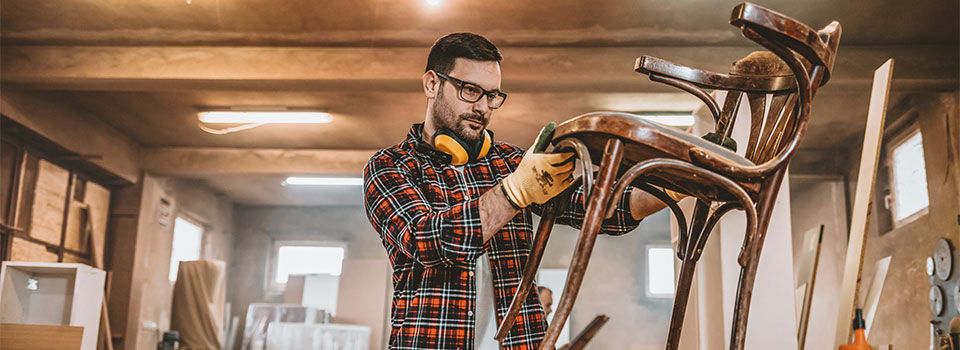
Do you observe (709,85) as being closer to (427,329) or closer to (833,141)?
(427,329)

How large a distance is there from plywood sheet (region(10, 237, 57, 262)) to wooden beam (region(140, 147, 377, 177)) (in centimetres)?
197

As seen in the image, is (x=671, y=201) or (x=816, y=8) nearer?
(x=671, y=201)

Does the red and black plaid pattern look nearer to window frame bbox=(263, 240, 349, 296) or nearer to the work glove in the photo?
the work glove

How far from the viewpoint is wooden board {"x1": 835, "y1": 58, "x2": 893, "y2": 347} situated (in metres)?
3.44

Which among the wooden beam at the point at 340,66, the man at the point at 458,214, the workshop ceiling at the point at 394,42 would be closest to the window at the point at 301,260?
the workshop ceiling at the point at 394,42

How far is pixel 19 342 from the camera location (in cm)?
574

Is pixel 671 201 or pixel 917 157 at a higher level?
pixel 917 157

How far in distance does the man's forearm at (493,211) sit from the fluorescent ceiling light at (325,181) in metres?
10.2

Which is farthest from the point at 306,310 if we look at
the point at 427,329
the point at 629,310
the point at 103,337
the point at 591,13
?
the point at 427,329

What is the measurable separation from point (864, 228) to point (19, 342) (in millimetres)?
5779

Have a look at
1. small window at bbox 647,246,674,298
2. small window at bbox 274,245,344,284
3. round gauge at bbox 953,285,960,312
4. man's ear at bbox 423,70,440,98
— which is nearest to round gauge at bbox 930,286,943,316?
round gauge at bbox 953,285,960,312

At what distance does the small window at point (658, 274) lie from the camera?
42.7ft

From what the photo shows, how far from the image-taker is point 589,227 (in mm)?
1188

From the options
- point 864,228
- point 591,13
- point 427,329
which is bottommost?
point 427,329
